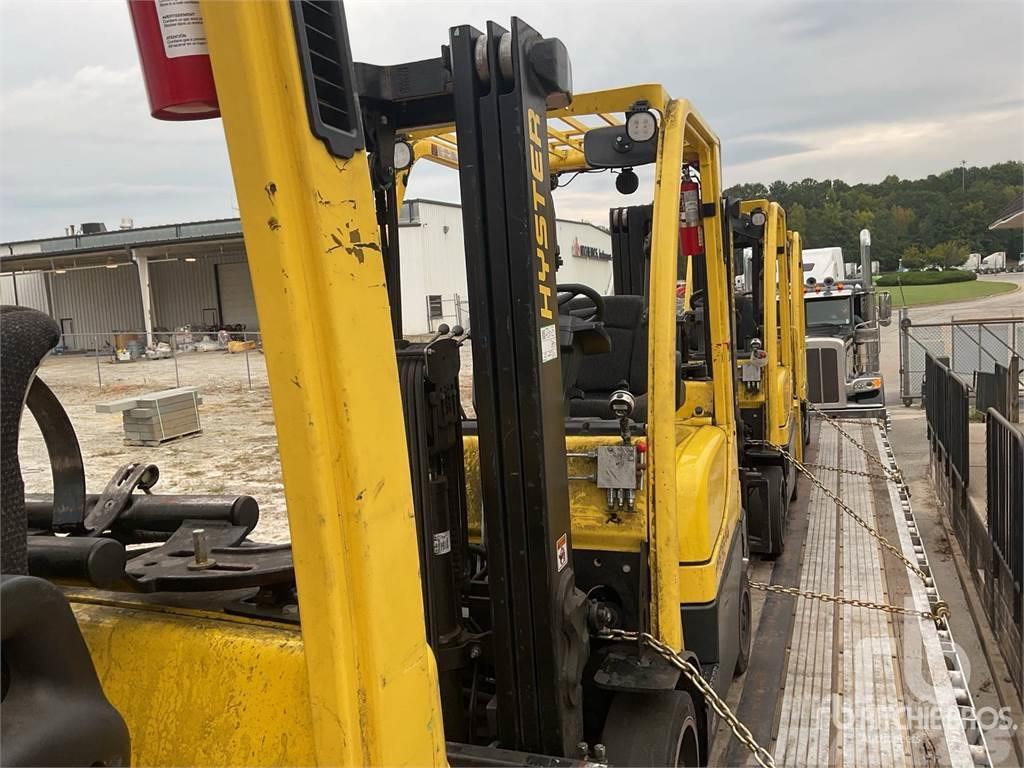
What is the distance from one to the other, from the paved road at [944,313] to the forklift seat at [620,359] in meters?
14.8

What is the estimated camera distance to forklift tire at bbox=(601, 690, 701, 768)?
2938mm

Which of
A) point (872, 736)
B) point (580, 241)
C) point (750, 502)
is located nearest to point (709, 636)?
point (872, 736)

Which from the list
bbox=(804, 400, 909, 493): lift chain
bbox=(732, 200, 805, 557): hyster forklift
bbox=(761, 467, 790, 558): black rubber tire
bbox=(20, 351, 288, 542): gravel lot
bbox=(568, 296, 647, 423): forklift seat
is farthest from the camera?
bbox=(20, 351, 288, 542): gravel lot

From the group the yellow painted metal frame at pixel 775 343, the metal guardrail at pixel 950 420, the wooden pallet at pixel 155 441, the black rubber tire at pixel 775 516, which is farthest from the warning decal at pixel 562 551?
the wooden pallet at pixel 155 441

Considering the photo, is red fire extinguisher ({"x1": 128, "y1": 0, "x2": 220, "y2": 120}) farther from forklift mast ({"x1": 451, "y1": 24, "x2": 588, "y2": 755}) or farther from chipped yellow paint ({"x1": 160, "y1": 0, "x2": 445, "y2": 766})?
forklift mast ({"x1": 451, "y1": 24, "x2": 588, "y2": 755})

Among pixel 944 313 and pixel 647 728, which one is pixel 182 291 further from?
pixel 647 728

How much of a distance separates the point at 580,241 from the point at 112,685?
4496cm

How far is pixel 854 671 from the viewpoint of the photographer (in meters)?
4.60

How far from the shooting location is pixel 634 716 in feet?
9.95

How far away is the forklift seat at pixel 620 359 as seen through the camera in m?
5.02

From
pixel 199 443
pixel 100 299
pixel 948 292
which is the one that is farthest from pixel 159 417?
pixel 948 292

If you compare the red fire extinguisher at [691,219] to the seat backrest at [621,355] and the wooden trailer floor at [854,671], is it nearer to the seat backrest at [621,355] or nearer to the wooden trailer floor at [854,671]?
the seat backrest at [621,355]

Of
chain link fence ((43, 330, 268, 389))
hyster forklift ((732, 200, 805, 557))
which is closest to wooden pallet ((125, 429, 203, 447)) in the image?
chain link fence ((43, 330, 268, 389))

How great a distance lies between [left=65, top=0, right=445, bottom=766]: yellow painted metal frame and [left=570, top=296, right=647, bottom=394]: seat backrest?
3.56 m
